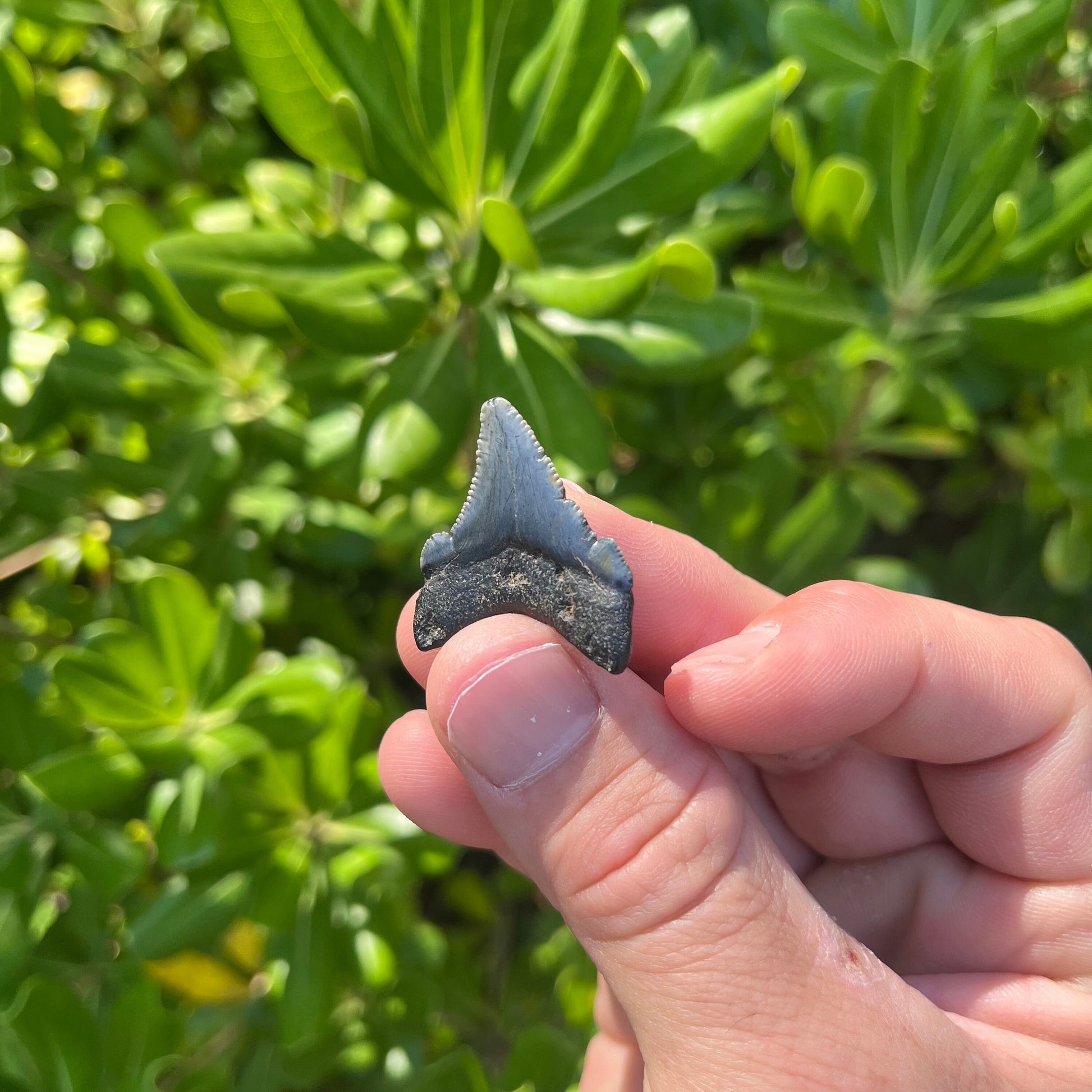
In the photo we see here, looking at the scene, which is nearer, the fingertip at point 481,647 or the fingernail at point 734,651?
the fingertip at point 481,647

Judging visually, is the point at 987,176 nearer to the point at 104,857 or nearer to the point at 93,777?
the point at 93,777

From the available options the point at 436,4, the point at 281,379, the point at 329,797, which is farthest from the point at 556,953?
the point at 436,4

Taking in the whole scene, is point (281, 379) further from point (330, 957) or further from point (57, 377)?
point (330, 957)

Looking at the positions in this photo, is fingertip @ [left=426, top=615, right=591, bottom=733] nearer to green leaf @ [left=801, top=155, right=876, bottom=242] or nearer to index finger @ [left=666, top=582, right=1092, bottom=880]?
index finger @ [left=666, top=582, right=1092, bottom=880]

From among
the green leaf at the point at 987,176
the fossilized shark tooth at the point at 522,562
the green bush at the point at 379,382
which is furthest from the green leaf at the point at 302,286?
the green leaf at the point at 987,176

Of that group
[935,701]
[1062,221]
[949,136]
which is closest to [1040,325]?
[1062,221]

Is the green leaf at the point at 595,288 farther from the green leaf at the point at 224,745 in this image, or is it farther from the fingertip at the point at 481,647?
the green leaf at the point at 224,745
